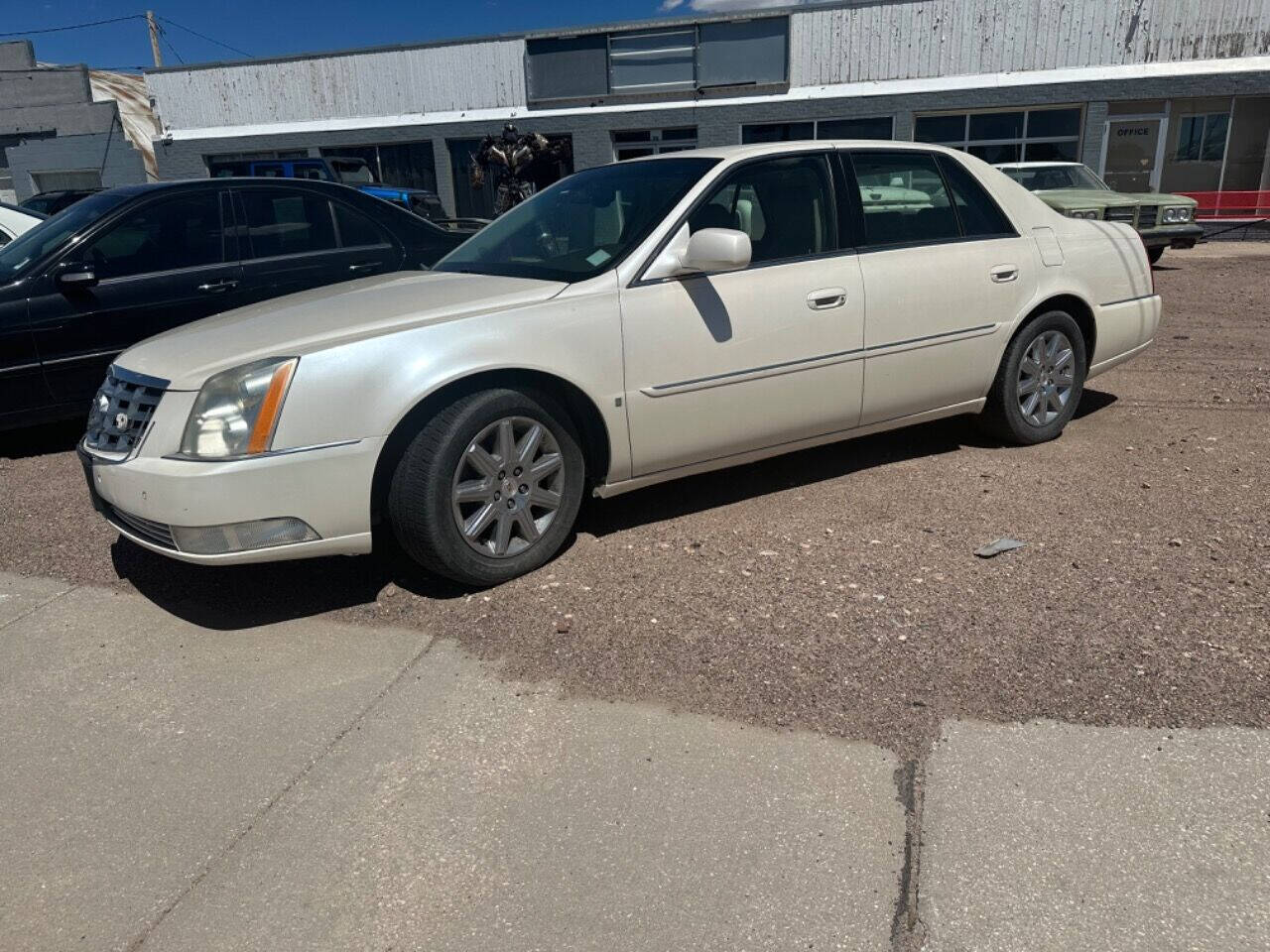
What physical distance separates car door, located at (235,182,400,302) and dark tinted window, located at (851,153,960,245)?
330cm

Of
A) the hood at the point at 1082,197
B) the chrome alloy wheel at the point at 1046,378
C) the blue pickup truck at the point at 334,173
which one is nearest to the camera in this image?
the chrome alloy wheel at the point at 1046,378

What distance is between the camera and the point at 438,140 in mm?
24906

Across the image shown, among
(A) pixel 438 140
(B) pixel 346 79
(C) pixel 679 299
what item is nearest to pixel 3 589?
(C) pixel 679 299

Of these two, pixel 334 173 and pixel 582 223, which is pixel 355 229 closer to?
pixel 582 223

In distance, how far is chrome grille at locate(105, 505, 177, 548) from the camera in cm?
342

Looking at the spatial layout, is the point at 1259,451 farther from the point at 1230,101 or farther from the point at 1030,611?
the point at 1230,101

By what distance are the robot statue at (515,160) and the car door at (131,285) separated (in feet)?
57.2

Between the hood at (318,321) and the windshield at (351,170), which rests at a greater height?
the windshield at (351,170)

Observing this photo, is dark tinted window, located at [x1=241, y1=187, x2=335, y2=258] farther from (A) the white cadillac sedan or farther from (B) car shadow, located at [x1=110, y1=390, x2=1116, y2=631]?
(B) car shadow, located at [x1=110, y1=390, x2=1116, y2=631]

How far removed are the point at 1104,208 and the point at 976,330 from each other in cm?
880

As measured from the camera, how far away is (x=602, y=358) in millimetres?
3836

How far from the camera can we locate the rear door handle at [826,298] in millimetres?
4293

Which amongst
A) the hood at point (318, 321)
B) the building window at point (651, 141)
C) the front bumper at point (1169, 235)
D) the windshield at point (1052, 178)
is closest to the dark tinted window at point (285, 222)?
the hood at point (318, 321)

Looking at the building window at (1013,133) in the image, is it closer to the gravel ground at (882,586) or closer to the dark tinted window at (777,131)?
Answer: the dark tinted window at (777,131)
